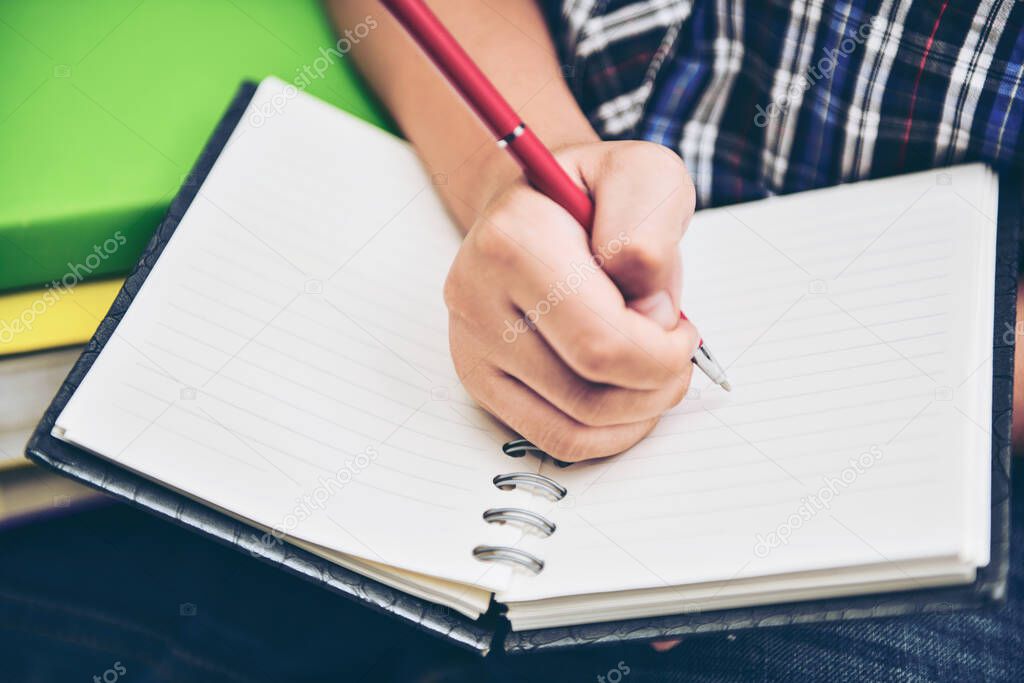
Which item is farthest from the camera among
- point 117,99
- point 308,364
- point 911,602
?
point 117,99

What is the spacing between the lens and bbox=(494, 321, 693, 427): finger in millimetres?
457

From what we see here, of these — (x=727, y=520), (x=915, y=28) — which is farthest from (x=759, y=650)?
(x=915, y=28)

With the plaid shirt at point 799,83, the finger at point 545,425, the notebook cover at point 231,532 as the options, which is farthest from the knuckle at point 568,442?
the plaid shirt at point 799,83

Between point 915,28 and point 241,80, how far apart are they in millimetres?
503

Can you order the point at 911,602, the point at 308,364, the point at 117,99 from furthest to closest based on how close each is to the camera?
the point at 117,99 < the point at 308,364 < the point at 911,602

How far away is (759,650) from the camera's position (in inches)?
22.9

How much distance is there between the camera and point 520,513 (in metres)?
0.45

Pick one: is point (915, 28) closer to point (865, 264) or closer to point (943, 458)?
point (865, 264)

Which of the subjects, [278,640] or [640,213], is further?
[278,640]

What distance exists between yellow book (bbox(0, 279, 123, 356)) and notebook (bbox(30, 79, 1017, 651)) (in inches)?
2.7

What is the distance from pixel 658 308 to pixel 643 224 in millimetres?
48

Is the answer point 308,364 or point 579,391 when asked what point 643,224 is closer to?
point 579,391

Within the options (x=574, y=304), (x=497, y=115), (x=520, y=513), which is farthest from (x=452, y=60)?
(x=520, y=513)

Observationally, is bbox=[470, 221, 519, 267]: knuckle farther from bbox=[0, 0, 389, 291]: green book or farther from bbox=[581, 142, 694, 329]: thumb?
bbox=[0, 0, 389, 291]: green book
